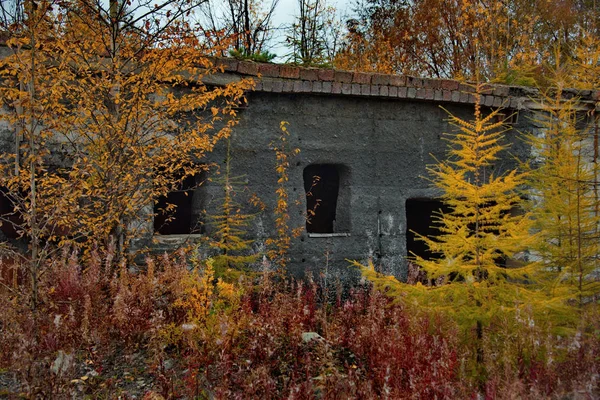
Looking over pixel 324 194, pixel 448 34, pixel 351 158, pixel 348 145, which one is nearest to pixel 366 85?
pixel 348 145

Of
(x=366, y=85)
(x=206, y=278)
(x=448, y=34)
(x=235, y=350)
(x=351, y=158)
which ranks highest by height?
(x=448, y=34)

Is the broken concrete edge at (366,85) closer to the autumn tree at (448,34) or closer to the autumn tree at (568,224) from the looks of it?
the autumn tree at (568,224)

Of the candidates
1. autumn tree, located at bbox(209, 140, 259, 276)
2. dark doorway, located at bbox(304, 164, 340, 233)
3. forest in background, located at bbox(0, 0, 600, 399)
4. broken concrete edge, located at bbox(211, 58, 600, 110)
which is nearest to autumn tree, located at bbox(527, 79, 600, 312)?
forest in background, located at bbox(0, 0, 600, 399)

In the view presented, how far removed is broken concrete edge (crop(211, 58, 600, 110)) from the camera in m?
7.64

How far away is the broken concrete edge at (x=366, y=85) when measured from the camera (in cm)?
764

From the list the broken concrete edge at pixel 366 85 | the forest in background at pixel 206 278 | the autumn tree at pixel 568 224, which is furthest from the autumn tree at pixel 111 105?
the autumn tree at pixel 568 224

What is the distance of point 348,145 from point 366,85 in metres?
0.95

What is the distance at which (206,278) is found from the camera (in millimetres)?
5059

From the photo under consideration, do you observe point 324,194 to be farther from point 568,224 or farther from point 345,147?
point 568,224

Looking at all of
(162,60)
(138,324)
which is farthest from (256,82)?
(138,324)

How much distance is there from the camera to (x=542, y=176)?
6672 millimetres

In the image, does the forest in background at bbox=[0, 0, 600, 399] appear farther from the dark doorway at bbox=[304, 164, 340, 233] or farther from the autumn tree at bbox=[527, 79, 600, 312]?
the dark doorway at bbox=[304, 164, 340, 233]

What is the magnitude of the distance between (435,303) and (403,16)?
15.9m

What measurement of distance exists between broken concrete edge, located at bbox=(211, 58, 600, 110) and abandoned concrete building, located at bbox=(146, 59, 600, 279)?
1 centimetres
